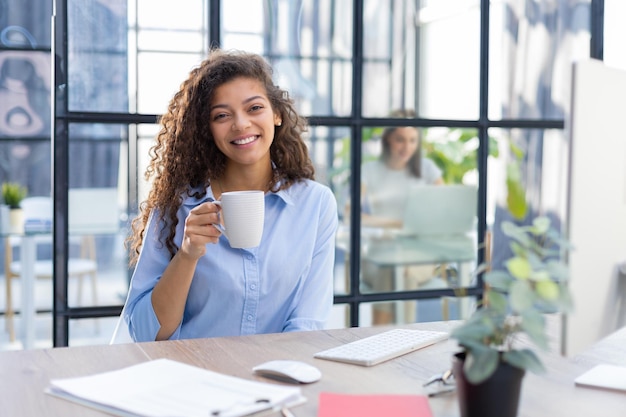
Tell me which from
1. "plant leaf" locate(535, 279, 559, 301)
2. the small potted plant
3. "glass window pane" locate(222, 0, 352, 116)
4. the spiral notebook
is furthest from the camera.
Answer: the small potted plant

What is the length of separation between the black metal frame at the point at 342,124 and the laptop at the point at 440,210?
4 centimetres

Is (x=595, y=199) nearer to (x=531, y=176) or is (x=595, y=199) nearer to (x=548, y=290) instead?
(x=548, y=290)

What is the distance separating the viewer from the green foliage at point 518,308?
0.90 meters

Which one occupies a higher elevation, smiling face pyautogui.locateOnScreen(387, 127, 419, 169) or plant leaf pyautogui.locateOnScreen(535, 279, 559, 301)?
smiling face pyautogui.locateOnScreen(387, 127, 419, 169)

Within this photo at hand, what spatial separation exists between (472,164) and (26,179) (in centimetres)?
285

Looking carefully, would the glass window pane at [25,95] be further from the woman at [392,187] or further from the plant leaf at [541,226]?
the plant leaf at [541,226]

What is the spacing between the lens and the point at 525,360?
0.95 meters

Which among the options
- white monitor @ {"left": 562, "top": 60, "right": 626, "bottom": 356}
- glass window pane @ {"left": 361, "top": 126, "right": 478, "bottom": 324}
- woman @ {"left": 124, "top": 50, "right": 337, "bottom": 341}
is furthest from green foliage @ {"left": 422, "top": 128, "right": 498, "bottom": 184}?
white monitor @ {"left": 562, "top": 60, "right": 626, "bottom": 356}

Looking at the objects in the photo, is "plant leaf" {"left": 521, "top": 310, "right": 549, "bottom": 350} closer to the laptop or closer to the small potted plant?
the laptop

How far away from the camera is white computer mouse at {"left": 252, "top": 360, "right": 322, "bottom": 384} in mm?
1274

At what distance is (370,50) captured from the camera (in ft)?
8.65

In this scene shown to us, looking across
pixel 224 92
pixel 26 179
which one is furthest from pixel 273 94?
pixel 26 179

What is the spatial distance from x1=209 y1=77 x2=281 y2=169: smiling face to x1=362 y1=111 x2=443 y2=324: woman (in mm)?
744

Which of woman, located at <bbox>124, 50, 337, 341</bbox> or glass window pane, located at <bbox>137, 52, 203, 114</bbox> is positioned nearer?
woman, located at <bbox>124, 50, 337, 341</bbox>
